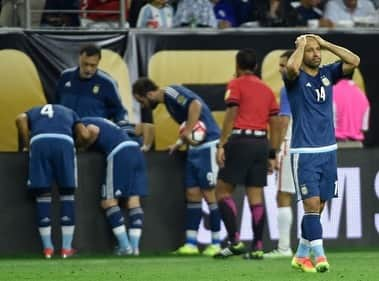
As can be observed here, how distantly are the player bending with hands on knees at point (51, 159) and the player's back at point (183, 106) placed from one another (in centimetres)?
105

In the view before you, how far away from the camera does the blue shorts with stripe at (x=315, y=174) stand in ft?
43.9

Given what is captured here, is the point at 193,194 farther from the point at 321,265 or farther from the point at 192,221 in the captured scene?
the point at 321,265

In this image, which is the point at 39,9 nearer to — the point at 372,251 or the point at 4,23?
the point at 4,23

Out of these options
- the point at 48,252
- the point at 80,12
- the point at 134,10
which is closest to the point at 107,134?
the point at 48,252

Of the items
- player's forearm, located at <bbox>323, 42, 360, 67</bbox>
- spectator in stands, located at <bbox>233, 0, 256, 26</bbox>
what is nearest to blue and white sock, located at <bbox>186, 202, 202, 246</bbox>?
spectator in stands, located at <bbox>233, 0, 256, 26</bbox>

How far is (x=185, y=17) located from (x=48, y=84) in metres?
2.14

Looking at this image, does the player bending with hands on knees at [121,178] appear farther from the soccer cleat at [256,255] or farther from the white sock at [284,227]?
the soccer cleat at [256,255]

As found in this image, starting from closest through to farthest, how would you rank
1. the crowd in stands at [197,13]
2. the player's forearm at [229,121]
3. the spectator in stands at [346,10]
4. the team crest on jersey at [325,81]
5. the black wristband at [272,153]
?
the team crest on jersey at [325,81] → the player's forearm at [229,121] → the black wristband at [272,153] → the crowd in stands at [197,13] → the spectator in stands at [346,10]

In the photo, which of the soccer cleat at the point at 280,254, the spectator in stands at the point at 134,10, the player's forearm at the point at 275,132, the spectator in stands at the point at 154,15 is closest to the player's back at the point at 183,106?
the player's forearm at the point at 275,132

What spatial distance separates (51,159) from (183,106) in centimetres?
163

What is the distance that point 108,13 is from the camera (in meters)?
19.6

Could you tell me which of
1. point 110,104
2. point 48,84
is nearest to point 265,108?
point 110,104

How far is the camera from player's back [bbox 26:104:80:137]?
16797 millimetres

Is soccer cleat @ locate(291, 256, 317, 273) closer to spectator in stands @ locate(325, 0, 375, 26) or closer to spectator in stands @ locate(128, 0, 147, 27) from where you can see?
spectator in stands @ locate(128, 0, 147, 27)
